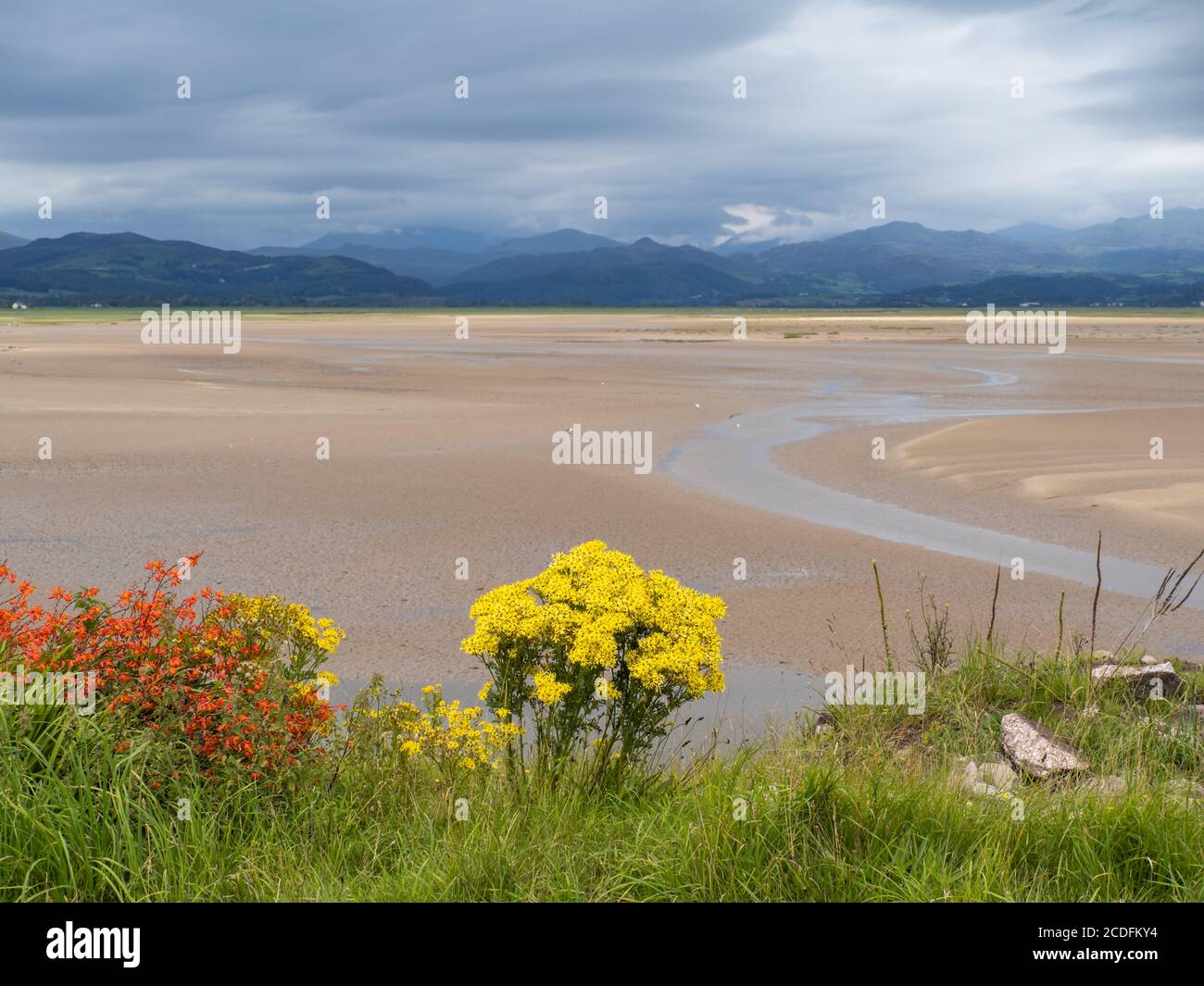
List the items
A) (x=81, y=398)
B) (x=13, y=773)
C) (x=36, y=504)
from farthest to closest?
(x=81, y=398), (x=36, y=504), (x=13, y=773)

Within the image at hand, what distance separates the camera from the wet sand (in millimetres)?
10805

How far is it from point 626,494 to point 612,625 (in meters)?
11.2

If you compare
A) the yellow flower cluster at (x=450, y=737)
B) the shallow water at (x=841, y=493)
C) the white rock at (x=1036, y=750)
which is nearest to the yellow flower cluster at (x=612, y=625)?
the yellow flower cluster at (x=450, y=737)

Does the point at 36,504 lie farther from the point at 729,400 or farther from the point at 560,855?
the point at 729,400

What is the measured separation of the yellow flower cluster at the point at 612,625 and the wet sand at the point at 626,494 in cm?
381

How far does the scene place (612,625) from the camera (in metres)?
4.97

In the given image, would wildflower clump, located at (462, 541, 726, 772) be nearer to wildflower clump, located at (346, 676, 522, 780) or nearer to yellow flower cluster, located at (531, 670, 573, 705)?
yellow flower cluster, located at (531, 670, 573, 705)

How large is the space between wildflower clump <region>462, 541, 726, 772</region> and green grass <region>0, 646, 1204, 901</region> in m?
0.34

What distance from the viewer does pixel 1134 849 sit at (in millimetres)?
4391

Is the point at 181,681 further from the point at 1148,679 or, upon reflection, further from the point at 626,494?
the point at 626,494

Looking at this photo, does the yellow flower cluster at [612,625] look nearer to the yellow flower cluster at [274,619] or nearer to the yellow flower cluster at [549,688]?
the yellow flower cluster at [549,688]

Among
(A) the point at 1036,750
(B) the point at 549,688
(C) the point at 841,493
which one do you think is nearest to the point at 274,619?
(B) the point at 549,688

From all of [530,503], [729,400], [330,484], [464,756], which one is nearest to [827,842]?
[464,756]

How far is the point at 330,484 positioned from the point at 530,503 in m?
3.30
